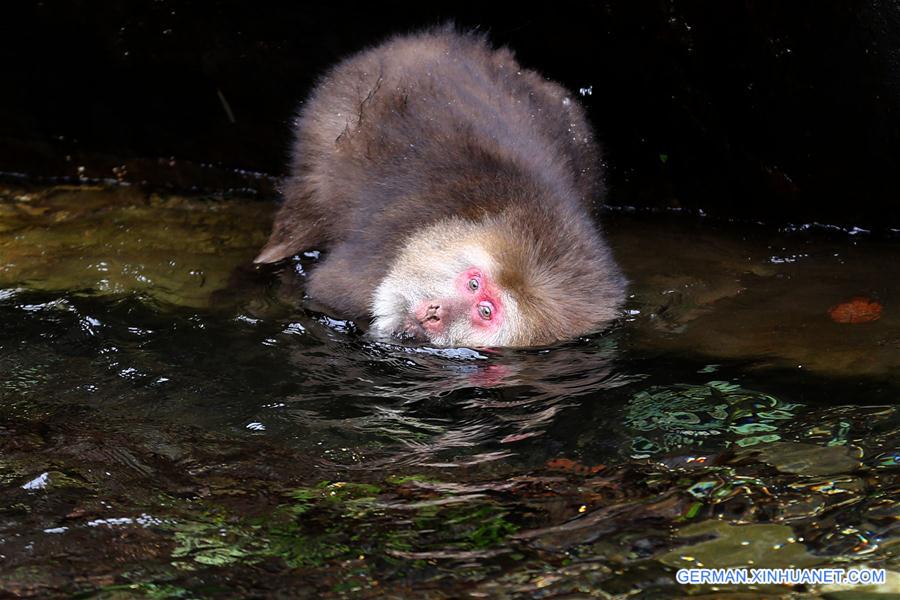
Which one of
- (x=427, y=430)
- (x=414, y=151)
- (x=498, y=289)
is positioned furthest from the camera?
(x=414, y=151)

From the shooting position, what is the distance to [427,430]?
414 centimetres

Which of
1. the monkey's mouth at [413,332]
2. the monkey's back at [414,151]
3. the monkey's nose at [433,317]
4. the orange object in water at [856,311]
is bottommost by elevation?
the monkey's mouth at [413,332]

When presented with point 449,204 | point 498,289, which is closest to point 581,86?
point 449,204

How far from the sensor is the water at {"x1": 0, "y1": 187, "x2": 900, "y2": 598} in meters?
2.94

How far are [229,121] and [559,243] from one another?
9.90ft

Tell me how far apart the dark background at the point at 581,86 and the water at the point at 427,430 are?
0.44 metres

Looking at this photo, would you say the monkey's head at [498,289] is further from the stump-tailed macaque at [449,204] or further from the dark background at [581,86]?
the dark background at [581,86]

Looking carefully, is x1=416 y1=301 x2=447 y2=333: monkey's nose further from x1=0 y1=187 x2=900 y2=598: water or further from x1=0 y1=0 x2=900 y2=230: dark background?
x1=0 y1=0 x2=900 y2=230: dark background

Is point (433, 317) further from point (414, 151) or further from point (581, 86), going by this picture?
point (581, 86)

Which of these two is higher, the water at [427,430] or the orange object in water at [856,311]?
the orange object in water at [856,311]

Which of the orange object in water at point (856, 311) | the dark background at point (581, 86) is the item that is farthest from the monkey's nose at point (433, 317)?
the dark background at point (581, 86)

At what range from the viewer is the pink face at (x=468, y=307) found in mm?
5129

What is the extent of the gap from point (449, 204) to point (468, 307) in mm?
531

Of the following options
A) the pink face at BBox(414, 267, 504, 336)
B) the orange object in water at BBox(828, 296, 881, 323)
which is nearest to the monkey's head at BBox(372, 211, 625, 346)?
the pink face at BBox(414, 267, 504, 336)
